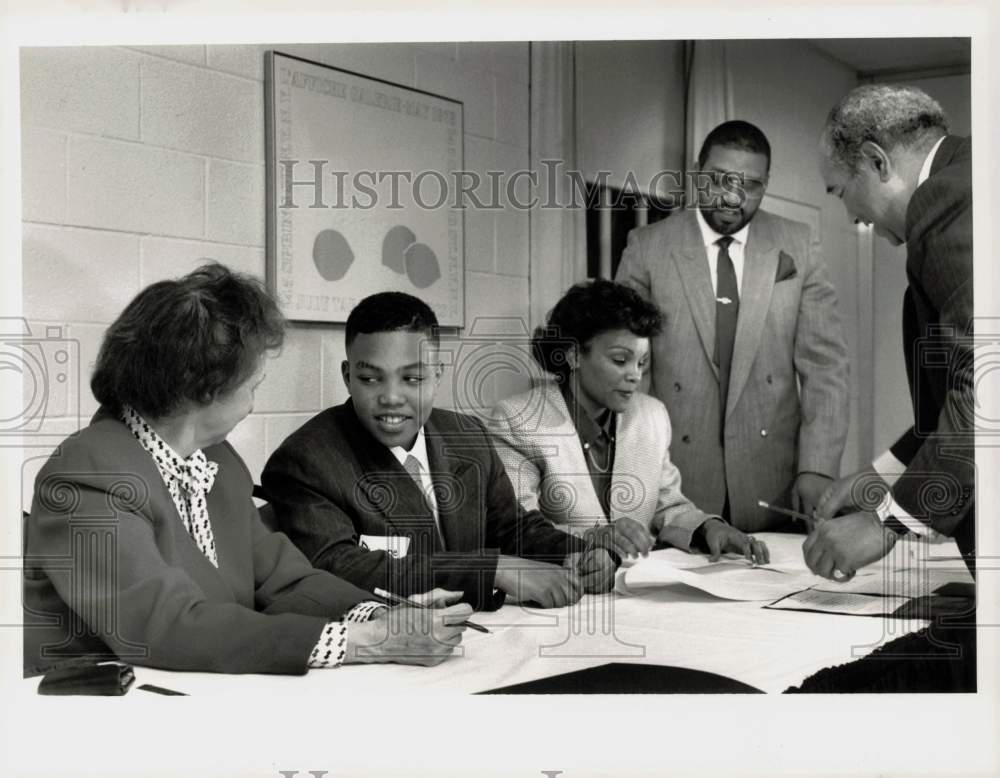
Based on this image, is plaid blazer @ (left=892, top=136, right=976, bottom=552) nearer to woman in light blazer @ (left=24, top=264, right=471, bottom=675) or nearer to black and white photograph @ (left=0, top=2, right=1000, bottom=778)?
black and white photograph @ (left=0, top=2, right=1000, bottom=778)

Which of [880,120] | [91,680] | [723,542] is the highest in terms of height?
[880,120]

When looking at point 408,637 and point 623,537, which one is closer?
point 408,637

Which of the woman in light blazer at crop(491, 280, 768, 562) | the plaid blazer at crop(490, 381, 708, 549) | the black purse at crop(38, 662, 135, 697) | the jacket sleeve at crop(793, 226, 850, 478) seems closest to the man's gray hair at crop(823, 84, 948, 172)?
the jacket sleeve at crop(793, 226, 850, 478)

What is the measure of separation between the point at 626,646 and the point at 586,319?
0.65 meters

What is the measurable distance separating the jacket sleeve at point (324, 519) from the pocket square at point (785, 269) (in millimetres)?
953

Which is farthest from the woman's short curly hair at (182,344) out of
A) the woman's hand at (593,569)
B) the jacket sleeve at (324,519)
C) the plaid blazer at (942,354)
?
the plaid blazer at (942,354)

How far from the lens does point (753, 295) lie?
7.02 ft

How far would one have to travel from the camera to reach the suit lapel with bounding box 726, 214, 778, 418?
214 centimetres

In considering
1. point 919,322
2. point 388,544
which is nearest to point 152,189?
point 388,544

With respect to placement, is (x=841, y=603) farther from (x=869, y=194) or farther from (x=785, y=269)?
(x=869, y=194)

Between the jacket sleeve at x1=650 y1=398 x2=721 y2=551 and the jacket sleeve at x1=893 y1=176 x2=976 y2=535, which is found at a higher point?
the jacket sleeve at x1=893 y1=176 x2=976 y2=535

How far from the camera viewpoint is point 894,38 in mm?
2064

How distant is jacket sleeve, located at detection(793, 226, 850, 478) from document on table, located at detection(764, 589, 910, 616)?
0.25 metres

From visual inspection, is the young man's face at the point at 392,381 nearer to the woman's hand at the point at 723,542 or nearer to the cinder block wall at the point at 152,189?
the cinder block wall at the point at 152,189
